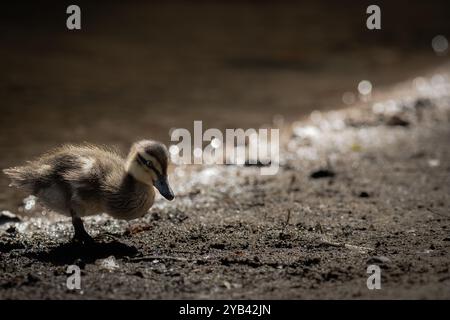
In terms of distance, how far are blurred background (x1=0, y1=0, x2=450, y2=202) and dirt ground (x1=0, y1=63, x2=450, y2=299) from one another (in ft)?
6.78

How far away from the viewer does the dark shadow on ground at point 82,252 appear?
5.06 metres

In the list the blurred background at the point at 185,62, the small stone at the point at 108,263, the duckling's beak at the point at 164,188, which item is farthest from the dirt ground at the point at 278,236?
the blurred background at the point at 185,62

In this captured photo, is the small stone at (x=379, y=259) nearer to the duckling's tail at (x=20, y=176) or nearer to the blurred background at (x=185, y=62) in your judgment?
the duckling's tail at (x=20, y=176)

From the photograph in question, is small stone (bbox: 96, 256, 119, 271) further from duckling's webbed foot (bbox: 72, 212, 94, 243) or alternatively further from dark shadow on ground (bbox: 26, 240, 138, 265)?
duckling's webbed foot (bbox: 72, 212, 94, 243)

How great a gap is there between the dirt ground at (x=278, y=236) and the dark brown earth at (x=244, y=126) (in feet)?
0.07

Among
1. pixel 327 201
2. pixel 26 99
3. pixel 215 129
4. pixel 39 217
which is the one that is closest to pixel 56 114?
pixel 26 99

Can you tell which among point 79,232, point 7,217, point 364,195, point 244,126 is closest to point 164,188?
point 79,232

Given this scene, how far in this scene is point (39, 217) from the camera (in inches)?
267

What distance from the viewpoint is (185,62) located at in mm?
14109

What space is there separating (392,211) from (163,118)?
5.11 metres

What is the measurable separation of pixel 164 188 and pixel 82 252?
81 cm

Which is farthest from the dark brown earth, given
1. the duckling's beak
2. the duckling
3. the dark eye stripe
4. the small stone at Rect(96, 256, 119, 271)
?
the dark eye stripe
